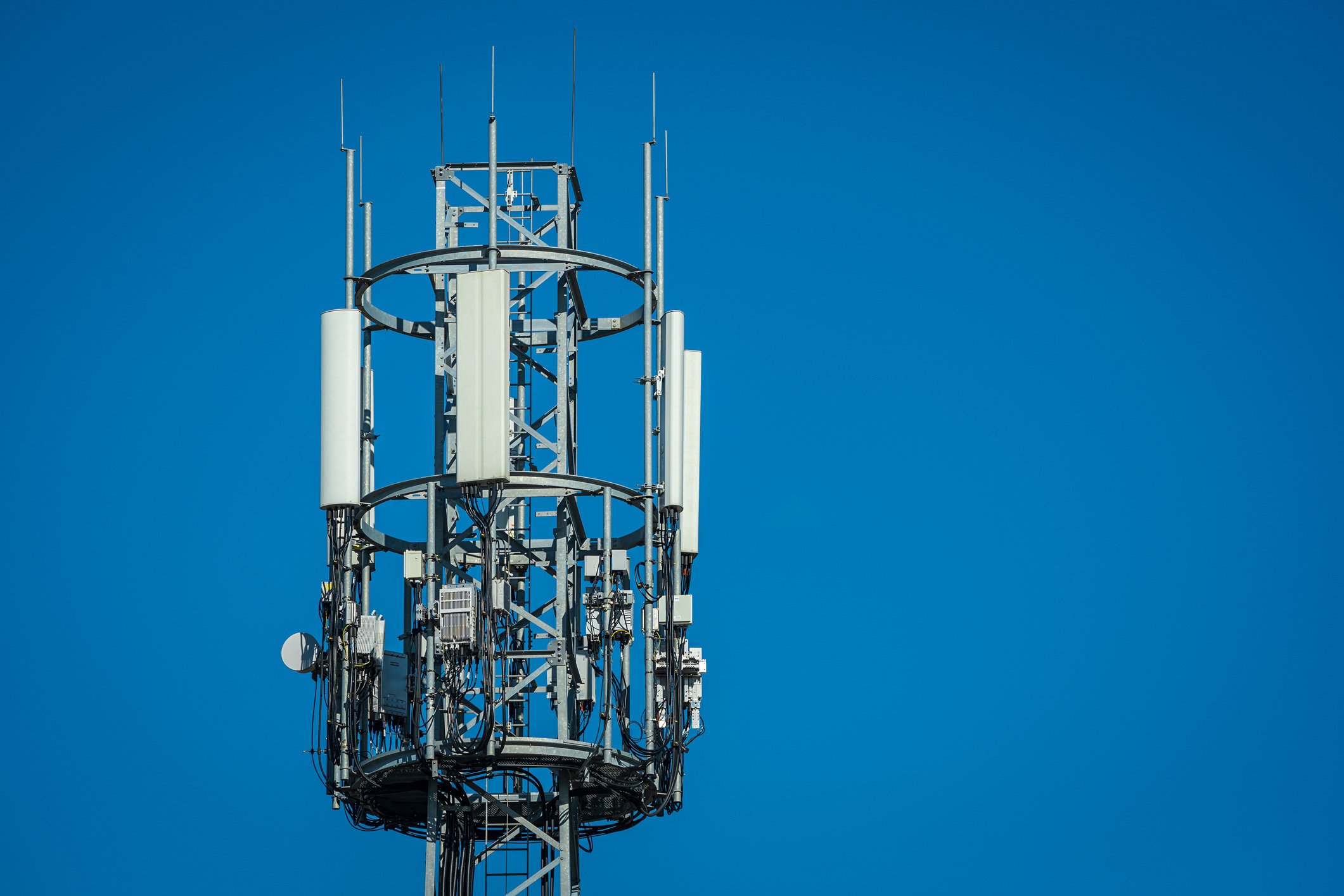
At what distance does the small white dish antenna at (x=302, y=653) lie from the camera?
6650cm

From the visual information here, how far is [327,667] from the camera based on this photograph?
66188 mm

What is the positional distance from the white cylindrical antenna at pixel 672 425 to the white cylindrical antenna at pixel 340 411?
6871mm

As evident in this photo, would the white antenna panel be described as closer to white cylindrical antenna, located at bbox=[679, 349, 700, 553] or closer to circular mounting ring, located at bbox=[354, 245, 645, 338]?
circular mounting ring, located at bbox=[354, 245, 645, 338]

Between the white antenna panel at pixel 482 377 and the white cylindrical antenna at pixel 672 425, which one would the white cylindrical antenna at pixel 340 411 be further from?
the white cylindrical antenna at pixel 672 425

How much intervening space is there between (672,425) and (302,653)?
32.0ft

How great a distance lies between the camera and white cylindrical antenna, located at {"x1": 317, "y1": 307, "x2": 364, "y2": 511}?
66.1m

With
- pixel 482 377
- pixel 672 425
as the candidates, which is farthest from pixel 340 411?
pixel 672 425

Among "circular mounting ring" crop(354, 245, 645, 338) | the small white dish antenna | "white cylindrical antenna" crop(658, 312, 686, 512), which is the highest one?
"circular mounting ring" crop(354, 245, 645, 338)

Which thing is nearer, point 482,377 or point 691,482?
point 482,377

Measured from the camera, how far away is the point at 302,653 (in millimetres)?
66562

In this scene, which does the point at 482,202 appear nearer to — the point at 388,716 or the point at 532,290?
the point at 532,290

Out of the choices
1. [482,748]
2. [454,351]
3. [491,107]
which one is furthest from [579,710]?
[491,107]

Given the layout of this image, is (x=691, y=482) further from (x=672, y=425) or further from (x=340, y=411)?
(x=340, y=411)

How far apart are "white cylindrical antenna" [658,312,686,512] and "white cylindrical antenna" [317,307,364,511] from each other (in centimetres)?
687
